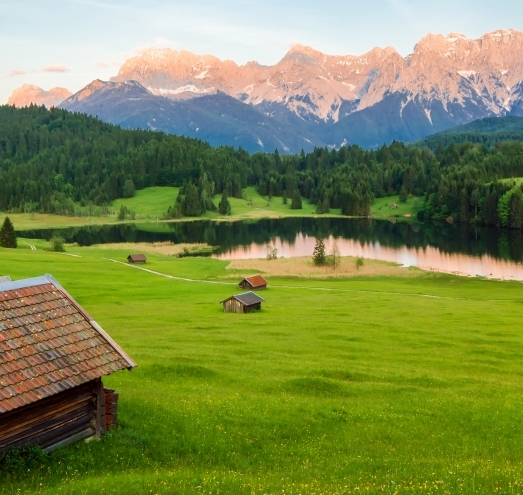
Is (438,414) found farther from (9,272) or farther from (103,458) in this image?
(9,272)

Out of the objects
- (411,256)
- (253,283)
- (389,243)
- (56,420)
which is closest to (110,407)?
(56,420)

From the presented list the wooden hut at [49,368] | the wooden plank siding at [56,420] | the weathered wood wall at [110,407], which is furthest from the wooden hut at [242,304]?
the wooden plank siding at [56,420]

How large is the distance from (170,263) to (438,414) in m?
91.1

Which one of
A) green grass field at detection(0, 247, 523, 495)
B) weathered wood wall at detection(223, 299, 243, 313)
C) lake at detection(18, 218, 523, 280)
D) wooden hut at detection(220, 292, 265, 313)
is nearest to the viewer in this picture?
green grass field at detection(0, 247, 523, 495)

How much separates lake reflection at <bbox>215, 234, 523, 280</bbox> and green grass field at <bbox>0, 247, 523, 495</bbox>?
4766 centimetres

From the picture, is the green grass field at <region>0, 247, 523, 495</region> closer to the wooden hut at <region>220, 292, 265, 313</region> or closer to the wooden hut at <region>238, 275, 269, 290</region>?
the wooden hut at <region>220, 292, 265, 313</region>

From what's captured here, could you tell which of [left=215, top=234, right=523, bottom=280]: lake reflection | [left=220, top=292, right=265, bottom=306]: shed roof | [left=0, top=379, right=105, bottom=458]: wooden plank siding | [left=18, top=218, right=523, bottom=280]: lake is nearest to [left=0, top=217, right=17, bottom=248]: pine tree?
[left=18, top=218, right=523, bottom=280]: lake

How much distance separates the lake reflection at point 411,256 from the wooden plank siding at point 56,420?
96804 millimetres

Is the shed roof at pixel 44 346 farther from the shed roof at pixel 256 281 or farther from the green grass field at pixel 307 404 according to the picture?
the shed roof at pixel 256 281

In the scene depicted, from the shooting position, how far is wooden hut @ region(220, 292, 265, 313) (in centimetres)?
6308

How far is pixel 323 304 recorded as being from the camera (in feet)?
224

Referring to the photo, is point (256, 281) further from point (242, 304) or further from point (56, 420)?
point (56, 420)

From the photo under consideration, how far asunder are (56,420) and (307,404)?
12235mm

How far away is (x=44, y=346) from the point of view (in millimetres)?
20609
